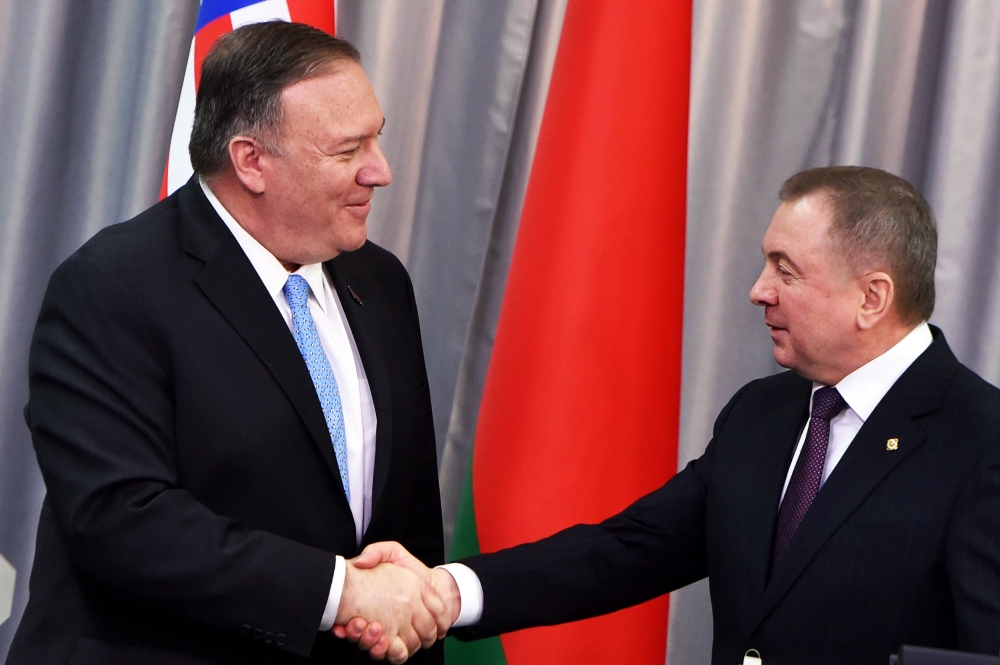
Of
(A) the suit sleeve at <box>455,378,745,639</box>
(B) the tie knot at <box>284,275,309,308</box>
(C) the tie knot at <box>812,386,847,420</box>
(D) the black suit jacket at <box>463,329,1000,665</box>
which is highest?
(B) the tie knot at <box>284,275,309,308</box>

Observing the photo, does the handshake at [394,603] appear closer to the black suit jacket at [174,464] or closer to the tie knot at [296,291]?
the black suit jacket at [174,464]

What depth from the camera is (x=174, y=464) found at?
1.81 meters

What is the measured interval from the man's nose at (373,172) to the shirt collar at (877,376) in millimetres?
926

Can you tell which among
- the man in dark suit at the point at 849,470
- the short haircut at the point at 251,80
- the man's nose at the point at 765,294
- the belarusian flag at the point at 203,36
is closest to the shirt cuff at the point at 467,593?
the man in dark suit at the point at 849,470

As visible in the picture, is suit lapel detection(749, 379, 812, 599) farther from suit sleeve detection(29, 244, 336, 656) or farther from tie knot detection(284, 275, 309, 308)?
tie knot detection(284, 275, 309, 308)

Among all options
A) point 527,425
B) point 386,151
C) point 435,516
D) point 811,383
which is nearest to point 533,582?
point 435,516

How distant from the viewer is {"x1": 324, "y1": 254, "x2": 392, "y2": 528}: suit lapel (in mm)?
1960

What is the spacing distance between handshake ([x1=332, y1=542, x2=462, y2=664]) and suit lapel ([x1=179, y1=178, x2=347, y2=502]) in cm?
17

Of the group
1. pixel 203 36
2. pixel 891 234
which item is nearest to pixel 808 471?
pixel 891 234

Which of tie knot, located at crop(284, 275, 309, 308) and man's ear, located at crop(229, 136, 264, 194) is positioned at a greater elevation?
man's ear, located at crop(229, 136, 264, 194)

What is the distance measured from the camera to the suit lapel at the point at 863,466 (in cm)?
180

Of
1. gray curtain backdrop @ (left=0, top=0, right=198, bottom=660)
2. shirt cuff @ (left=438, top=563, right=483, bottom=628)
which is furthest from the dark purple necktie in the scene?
gray curtain backdrop @ (left=0, top=0, right=198, bottom=660)

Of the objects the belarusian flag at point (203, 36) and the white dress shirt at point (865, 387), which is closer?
the white dress shirt at point (865, 387)

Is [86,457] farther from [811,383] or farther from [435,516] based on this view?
[811,383]
